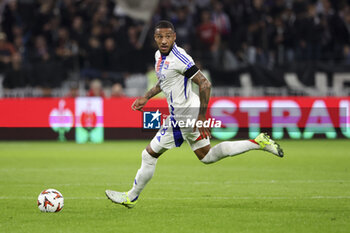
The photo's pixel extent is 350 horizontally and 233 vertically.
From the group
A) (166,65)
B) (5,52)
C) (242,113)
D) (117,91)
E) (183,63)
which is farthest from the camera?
(5,52)

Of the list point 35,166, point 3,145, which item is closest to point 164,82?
point 35,166

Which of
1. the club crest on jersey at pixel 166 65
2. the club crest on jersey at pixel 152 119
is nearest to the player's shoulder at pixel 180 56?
the club crest on jersey at pixel 166 65

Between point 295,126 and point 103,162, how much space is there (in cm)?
714

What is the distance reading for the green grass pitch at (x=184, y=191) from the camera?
697cm

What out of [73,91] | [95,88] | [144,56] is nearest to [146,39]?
[144,56]

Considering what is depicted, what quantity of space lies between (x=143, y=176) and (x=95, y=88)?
37.9 ft

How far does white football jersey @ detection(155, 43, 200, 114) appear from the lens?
802 cm

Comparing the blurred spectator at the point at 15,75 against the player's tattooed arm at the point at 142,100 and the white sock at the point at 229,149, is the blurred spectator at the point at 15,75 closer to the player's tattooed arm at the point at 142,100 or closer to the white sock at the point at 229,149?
the player's tattooed arm at the point at 142,100

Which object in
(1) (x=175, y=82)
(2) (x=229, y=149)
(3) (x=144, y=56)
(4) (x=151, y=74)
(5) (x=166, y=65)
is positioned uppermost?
(5) (x=166, y=65)

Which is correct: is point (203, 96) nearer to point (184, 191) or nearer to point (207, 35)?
point (184, 191)

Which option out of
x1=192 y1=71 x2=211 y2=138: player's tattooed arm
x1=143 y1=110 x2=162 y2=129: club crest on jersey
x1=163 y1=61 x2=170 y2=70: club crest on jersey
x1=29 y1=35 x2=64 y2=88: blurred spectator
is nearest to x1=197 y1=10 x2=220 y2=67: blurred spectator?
x1=143 y1=110 x2=162 y2=129: club crest on jersey

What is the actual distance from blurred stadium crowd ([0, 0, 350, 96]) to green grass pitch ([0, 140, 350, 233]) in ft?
12.7

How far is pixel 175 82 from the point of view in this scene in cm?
814

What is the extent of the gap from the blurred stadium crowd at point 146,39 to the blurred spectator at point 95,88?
0.19ft
